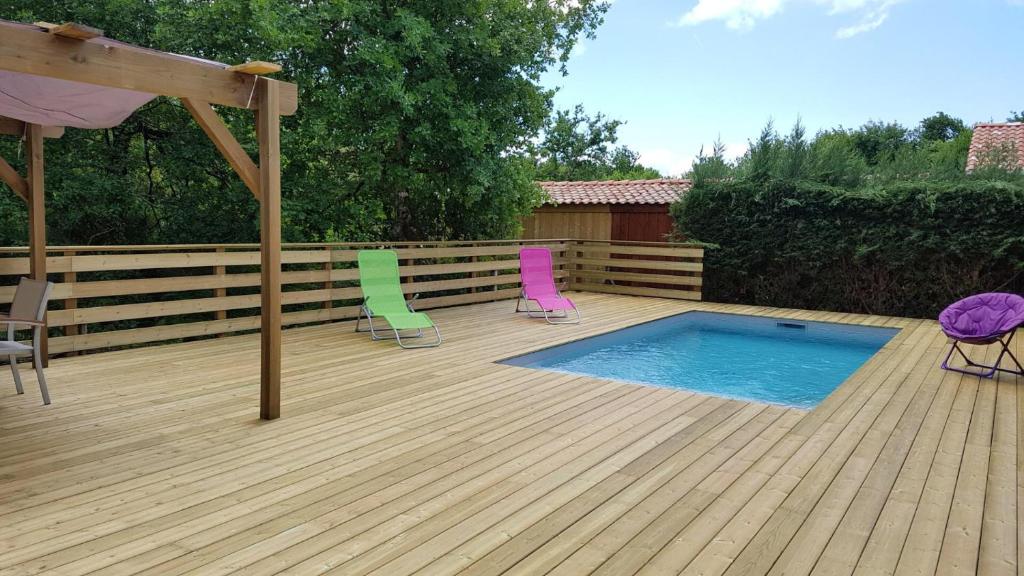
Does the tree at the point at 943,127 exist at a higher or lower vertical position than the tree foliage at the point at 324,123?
higher

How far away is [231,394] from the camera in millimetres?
4820

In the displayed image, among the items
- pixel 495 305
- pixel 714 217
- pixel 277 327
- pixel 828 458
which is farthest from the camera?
pixel 714 217

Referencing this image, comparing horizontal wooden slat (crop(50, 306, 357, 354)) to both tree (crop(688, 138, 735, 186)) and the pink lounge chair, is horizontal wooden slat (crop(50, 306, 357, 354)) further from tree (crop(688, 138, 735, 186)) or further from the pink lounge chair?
tree (crop(688, 138, 735, 186))

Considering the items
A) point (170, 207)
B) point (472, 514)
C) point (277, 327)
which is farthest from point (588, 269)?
point (472, 514)

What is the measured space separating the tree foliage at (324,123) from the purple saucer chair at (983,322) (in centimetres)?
593

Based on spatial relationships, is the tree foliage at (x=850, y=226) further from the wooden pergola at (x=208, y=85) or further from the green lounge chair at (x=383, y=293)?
the wooden pergola at (x=208, y=85)

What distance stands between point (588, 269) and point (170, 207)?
672cm

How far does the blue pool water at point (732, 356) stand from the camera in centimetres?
614

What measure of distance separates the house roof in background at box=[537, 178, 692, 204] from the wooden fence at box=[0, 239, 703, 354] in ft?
4.94

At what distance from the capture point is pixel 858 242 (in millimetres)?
10438

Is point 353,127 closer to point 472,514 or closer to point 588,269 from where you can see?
point 588,269

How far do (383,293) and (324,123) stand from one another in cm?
299

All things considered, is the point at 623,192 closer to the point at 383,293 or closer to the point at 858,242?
the point at 858,242

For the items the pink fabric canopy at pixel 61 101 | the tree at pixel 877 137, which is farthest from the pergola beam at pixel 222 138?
the tree at pixel 877 137
